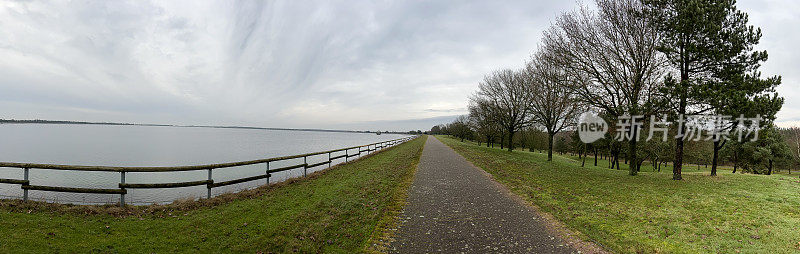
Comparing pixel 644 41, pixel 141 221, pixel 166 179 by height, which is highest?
pixel 644 41

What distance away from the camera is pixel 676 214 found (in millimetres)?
7035

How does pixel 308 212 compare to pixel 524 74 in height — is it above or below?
below

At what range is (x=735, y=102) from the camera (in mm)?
10094

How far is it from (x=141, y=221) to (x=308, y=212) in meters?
3.61

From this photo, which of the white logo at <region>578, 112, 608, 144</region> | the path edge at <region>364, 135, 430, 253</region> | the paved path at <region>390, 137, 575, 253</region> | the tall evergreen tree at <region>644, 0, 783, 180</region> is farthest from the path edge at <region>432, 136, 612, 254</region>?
the white logo at <region>578, 112, 608, 144</region>

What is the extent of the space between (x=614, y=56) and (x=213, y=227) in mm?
18464

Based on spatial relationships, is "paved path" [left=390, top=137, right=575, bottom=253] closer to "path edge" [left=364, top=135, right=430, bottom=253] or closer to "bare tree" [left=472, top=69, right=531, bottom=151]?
"path edge" [left=364, top=135, right=430, bottom=253]

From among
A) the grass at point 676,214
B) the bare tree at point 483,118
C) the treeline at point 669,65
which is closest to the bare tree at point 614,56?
the treeline at point 669,65

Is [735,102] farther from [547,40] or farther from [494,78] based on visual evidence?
→ [494,78]

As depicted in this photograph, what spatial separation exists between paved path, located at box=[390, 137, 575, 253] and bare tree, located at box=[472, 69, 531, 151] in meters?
22.9

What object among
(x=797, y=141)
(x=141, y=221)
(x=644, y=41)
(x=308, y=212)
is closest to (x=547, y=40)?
(x=644, y=41)

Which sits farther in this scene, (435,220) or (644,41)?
(644,41)

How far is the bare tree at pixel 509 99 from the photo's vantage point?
99.7ft

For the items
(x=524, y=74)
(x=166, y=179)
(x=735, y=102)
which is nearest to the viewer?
(x=735, y=102)
